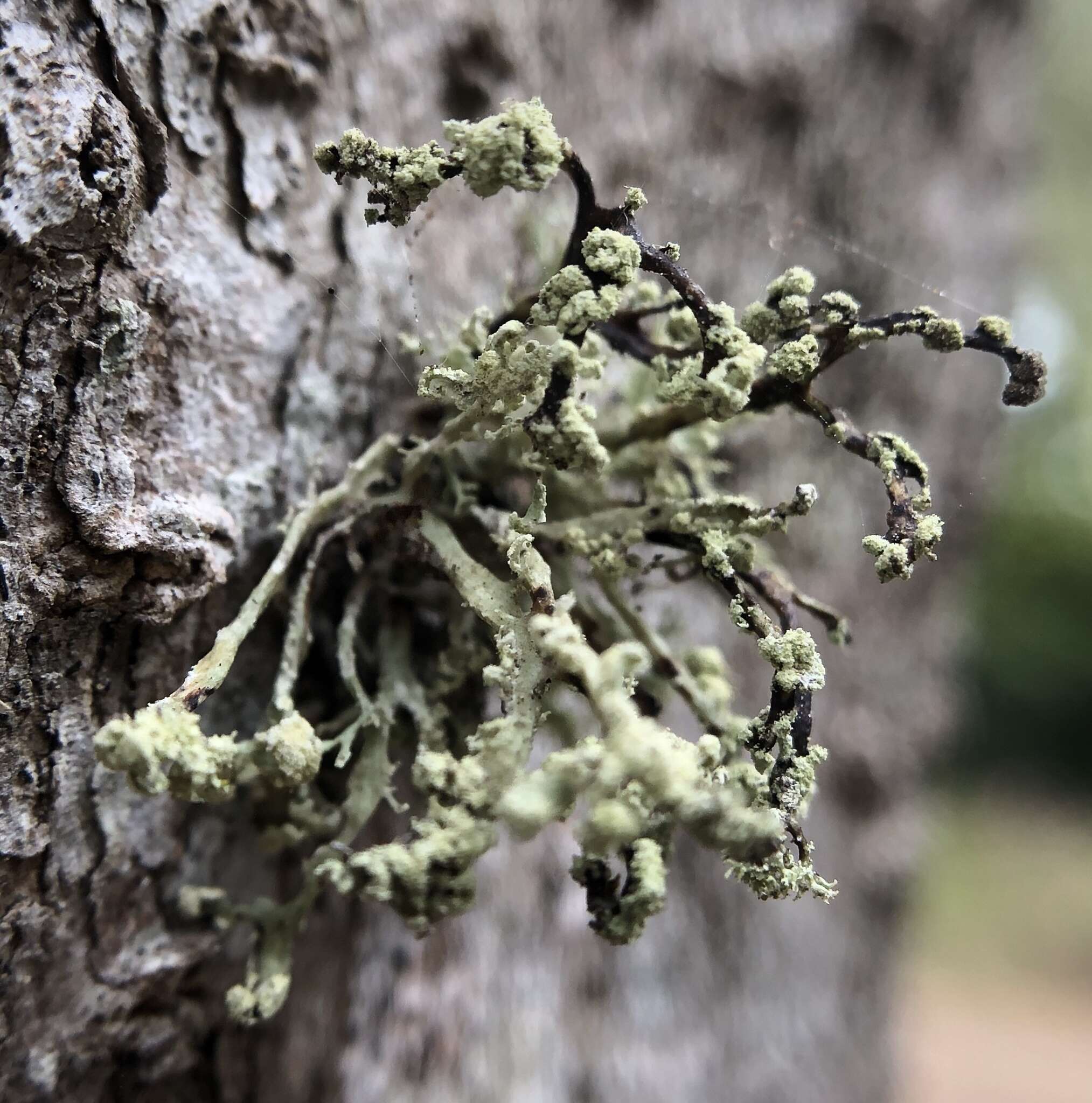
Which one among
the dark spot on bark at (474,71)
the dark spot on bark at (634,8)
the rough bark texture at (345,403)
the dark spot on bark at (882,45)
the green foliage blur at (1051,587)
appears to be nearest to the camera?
the rough bark texture at (345,403)

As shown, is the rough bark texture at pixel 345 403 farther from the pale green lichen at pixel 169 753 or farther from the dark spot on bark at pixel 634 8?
the pale green lichen at pixel 169 753

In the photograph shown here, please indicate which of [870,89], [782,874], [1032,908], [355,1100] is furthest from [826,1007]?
[1032,908]

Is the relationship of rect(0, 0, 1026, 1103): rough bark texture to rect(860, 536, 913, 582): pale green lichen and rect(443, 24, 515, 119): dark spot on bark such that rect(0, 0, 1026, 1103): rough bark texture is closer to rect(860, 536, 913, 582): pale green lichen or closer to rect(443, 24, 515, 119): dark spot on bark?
rect(443, 24, 515, 119): dark spot on bark

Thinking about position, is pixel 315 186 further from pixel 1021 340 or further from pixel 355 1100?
pixel 355 1100

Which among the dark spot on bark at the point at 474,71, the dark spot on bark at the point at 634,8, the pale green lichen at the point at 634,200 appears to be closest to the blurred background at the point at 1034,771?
the dark spot on bark at the point at 634,8

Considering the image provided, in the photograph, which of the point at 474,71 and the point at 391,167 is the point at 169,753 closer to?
the point at 391,167

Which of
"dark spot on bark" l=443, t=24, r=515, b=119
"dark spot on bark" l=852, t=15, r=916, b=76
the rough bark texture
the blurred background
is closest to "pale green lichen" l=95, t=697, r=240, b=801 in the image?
the rough bark texture
